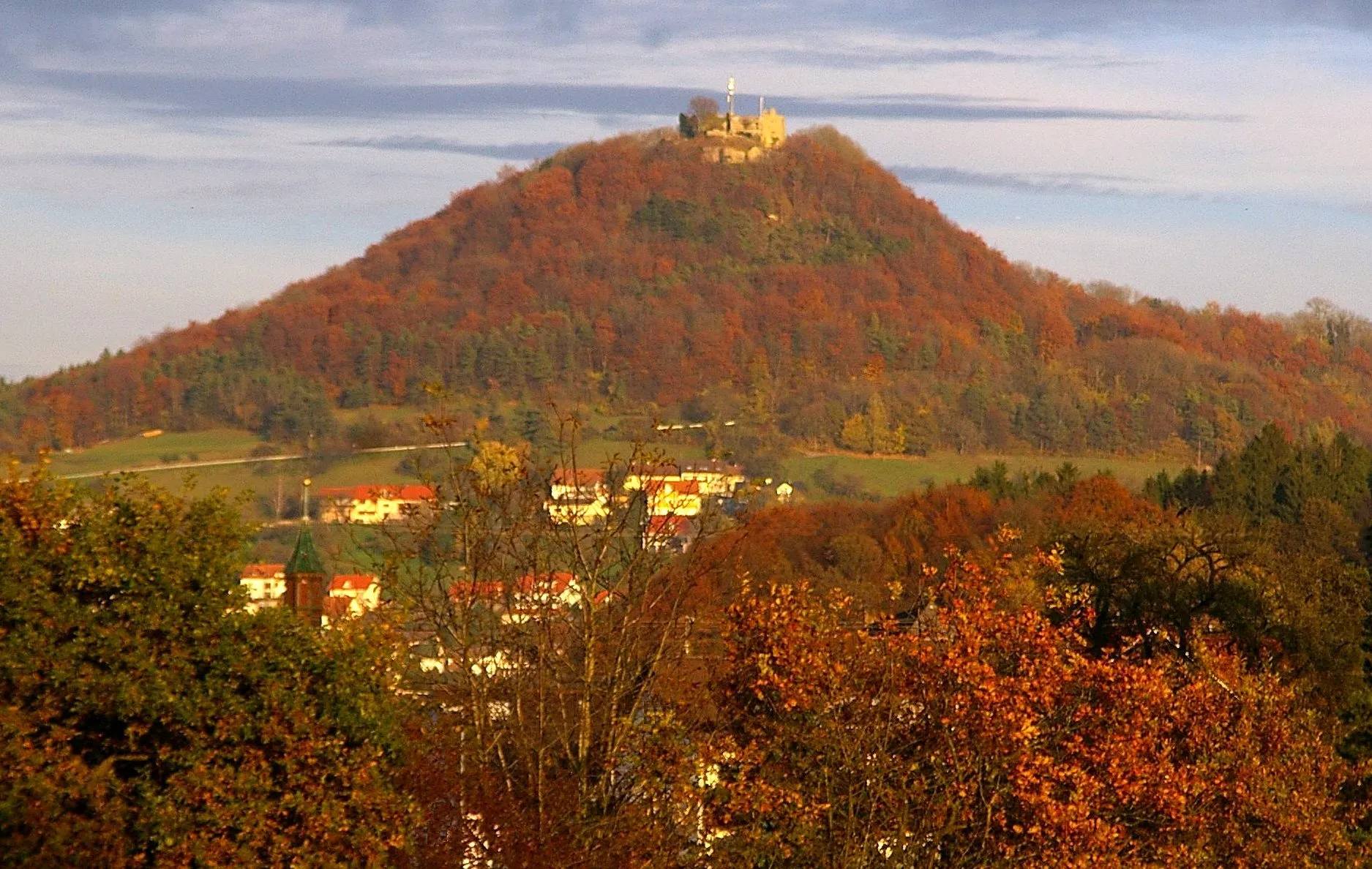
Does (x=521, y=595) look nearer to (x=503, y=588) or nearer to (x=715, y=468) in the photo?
(x=503, y=588)

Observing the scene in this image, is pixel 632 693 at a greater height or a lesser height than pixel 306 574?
greater

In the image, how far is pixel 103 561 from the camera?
12.7 metres

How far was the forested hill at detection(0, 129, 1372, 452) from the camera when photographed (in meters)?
142

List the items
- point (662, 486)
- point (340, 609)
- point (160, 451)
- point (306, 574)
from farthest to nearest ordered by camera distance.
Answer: point (160, 451) → point (306, 574) → point (662, 486) → point (340, 609)

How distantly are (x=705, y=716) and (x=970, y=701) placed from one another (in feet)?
8.43

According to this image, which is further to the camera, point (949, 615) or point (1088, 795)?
point (949, 615)

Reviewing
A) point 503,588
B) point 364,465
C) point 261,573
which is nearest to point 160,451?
point 364,465

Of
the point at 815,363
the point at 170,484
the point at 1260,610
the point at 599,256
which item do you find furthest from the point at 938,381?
the point at 1260,610

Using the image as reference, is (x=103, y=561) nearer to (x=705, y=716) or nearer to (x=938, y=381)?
(x=705, y=716)

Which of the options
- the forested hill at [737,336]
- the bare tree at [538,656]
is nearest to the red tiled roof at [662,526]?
the bare tree at [538,656]

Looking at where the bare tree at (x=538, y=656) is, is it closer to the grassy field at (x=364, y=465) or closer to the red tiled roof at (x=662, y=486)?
the red tiled roof at (x=662, y=486)

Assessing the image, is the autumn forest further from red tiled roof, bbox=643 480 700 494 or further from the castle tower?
the castle tower

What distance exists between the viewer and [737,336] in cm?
16425

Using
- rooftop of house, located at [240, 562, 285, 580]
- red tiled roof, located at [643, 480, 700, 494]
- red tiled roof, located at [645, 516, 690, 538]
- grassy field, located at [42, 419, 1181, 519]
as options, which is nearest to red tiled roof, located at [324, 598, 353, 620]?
rooftop of house, located at [240, 562, 285, 580]
